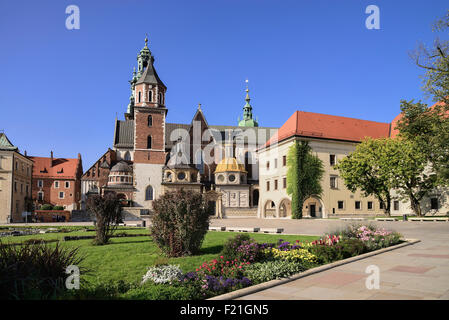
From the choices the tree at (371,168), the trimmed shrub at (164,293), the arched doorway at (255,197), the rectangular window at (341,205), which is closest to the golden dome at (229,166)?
the arched doorway at (255,197)

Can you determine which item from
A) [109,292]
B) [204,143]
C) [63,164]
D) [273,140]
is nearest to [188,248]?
[109,292]

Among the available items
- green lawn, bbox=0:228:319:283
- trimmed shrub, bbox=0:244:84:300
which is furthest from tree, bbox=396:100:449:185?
trimmed shrub, bbox=0:244:84:300

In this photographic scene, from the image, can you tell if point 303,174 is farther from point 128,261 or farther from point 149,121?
point 128,261

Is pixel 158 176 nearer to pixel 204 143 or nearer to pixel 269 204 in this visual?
pixel 204 143

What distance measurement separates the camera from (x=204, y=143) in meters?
66.4

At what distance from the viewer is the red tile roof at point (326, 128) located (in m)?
42.1

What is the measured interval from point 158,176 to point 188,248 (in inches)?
1766

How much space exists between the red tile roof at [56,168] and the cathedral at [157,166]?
5804 mm

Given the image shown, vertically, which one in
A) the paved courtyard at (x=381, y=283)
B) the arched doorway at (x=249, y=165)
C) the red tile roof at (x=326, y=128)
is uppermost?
the red tile roof at (x=326, y=128)

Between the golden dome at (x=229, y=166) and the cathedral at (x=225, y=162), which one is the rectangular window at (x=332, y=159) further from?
the golden dome at (x=229, y=166)

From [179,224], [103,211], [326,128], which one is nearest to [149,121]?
[326,128]

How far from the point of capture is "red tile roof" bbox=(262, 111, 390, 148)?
4209 centimetres

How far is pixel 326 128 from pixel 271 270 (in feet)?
124
